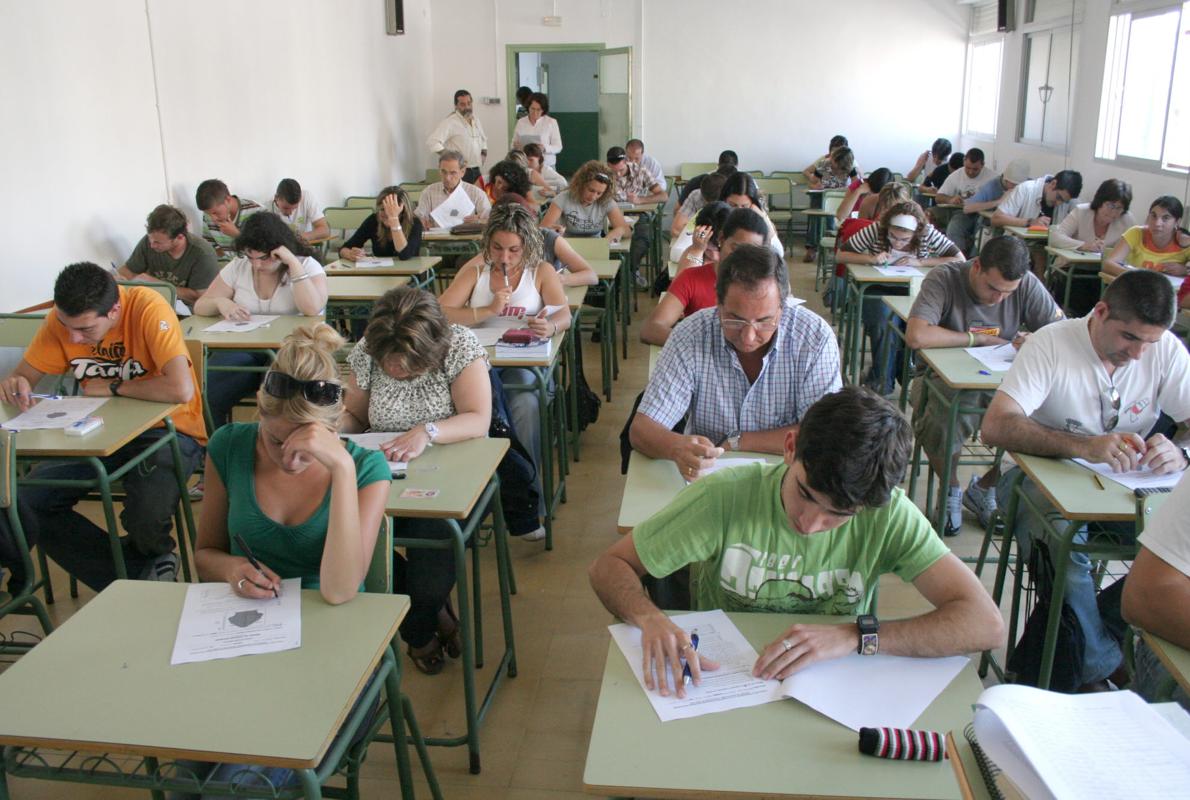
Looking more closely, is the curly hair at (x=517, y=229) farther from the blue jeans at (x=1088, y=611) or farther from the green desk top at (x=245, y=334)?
the blue jeans at (x=1088, y=611)

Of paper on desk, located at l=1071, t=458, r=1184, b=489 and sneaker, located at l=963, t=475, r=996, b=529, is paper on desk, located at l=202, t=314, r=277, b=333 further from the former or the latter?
paper on desk, located at l=1071, t=458, r=1184, b=489

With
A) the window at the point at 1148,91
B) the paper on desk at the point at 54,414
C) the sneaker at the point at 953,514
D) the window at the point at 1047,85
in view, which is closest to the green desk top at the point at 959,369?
the sneaker at the point at 953,514

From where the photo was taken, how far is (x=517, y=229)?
3.82 m

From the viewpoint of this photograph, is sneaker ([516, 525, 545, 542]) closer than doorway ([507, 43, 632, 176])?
Yes

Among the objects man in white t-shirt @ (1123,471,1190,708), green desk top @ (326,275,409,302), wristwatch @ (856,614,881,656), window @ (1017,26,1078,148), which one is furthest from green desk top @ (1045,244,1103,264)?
wristwatch @ (856,614,881,656)

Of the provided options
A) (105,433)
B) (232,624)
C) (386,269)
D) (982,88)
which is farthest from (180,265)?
(982,88)

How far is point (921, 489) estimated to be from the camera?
4.11m

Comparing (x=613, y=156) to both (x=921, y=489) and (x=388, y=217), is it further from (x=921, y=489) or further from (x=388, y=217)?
(x=921, y=489)

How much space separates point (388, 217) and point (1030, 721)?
16.7 ft

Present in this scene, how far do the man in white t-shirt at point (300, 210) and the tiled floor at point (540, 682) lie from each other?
382 cm

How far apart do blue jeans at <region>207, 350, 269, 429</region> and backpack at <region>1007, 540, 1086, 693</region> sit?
3.25 metres

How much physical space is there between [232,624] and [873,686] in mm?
1145

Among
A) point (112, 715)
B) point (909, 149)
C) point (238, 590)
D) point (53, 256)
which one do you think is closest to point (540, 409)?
point (238, 590)

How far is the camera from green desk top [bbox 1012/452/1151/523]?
2.13 m
